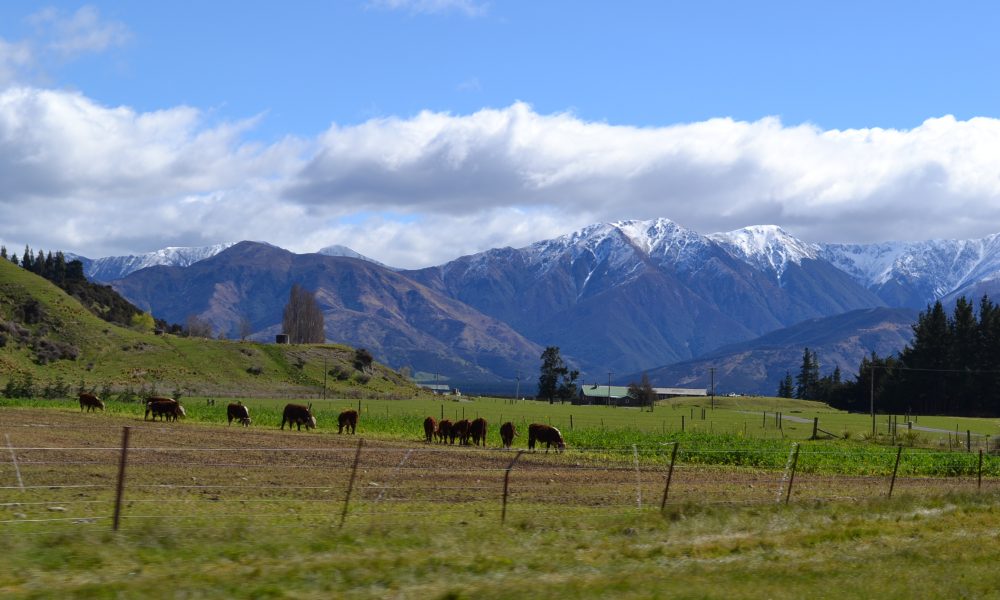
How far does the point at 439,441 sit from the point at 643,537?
3420 cm

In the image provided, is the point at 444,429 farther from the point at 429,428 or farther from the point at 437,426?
the point at 437,426

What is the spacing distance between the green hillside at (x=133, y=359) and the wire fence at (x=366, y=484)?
3002 inches

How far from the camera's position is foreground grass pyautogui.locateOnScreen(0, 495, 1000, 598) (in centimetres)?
1509

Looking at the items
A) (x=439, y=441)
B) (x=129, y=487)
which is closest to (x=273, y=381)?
(x=439, y=441)

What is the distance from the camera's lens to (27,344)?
117 m

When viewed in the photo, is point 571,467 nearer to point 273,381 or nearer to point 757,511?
point 757,511

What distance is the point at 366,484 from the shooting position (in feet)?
96.6

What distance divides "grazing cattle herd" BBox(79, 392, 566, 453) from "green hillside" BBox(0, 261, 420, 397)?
49.6m

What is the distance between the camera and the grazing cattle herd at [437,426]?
51062 millimetres

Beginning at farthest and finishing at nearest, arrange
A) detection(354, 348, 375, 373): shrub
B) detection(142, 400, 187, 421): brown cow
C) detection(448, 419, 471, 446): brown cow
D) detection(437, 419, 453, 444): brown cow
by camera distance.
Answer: detection(354, 348, 375, 373): shrub, detection(142, 400, 187, 421): brown cow, detection(437, 419, 453, 444): brown cow, detection(448, 419, 471, 446): brown cow

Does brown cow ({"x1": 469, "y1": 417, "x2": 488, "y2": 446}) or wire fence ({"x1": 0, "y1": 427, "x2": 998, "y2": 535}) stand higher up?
brown cow ({"x1": 469, "y1": 417, "x2": 488, "y2": 446})

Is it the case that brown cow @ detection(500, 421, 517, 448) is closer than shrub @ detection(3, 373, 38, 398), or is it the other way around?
brown cow @ detection(500, 421, 517, 448)

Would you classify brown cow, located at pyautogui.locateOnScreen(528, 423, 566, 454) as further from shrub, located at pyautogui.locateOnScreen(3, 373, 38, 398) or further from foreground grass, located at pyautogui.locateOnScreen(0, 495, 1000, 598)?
shrub, located at pyautogui.locateOnScreen(3, 373, 38, 398)

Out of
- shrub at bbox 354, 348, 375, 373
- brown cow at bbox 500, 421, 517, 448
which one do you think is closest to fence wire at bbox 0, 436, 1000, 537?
brown cow at bbox 500, 421, 517, 448
